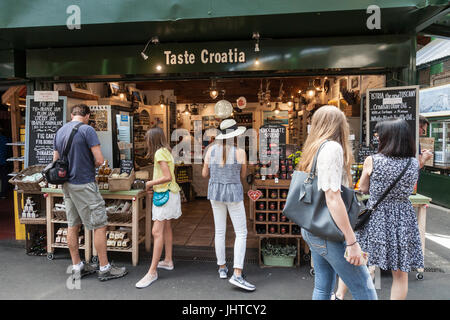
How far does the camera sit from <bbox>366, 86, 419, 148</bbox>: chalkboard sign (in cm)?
412

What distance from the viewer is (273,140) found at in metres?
4.33

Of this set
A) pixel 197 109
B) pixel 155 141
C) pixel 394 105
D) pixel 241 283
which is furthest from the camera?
pixel 197 109

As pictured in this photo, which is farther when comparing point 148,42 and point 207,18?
point 148,42

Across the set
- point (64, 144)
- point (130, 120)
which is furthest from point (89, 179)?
point (130, 120)

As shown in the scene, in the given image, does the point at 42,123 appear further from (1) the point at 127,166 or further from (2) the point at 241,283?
(2) the point at 241,283

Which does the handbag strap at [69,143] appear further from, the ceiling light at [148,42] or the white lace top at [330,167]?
the white lace top at [330,167]

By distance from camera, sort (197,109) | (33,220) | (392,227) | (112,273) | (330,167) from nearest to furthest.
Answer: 1. (330,167)
2. (392,227)
3. (112,273)
4. (33,220)
5. (197,109)

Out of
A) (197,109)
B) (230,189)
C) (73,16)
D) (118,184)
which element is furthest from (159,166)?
(197,109)

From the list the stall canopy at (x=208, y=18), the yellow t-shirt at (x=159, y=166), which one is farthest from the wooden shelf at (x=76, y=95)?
the yellow t-shirt at (x=159, y=166)

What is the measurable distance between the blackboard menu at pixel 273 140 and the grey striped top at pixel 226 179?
83cm

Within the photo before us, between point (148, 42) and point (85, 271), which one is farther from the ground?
point (148, 42)

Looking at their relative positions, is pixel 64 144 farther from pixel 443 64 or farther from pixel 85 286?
pixel 443 64

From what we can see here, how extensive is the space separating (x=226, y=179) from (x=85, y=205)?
1640 millimetres

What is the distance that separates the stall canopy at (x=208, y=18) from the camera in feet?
11.2
